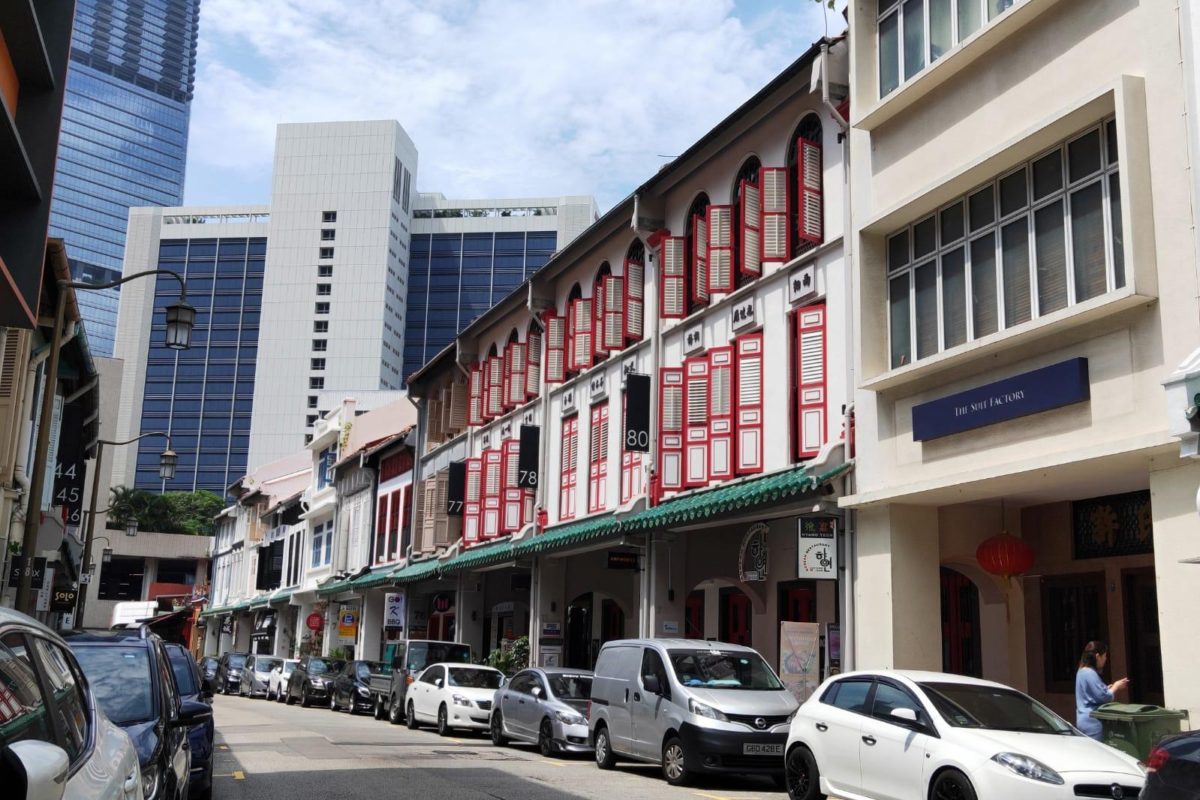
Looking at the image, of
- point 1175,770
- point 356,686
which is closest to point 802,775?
point 1175,770

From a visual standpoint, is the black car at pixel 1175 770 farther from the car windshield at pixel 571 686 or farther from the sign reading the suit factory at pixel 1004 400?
the car windshield at pixel 571 686

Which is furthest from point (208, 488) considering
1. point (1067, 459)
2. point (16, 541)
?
point (1067, 459)

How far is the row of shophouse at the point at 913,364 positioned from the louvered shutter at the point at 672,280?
42 mm

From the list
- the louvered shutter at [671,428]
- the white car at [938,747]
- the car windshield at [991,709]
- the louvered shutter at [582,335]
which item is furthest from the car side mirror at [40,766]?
the louvered shutter at [582,335]

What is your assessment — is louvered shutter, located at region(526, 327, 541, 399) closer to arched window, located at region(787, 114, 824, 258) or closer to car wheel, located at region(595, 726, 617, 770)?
arched window, located at region(787, 114, 824, 258)

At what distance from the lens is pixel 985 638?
18.7m

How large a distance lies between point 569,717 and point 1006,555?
700cm

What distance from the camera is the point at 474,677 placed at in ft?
82.2

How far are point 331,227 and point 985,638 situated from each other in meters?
124

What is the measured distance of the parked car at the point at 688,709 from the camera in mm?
14594

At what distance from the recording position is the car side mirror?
3.02 metres

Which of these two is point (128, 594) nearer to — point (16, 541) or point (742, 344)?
point (16, 541)

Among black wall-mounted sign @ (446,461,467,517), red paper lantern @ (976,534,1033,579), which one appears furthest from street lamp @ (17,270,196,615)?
black wall-mounted sign @ (446,461,467,517)

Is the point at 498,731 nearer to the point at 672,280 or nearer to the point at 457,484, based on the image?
the point at 672,280
